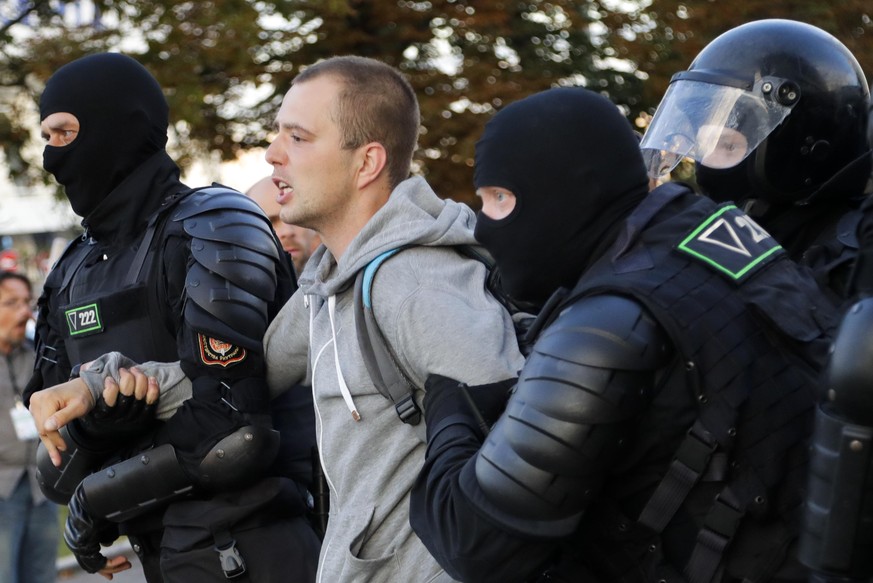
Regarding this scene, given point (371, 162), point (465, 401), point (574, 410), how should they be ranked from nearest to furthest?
point (574, 410)
point (465, 401)
point (371, 162)

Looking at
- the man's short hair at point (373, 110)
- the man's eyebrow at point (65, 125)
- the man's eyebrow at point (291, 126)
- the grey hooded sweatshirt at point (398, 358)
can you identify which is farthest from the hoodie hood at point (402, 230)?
the man's eyebrow at point (65, 125)

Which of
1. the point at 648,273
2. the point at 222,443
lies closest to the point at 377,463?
the point at 222,443

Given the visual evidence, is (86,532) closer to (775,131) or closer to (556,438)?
(556,438)

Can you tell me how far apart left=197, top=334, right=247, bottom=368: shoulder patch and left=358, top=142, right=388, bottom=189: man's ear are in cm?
58

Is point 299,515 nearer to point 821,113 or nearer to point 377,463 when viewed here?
point 377,463

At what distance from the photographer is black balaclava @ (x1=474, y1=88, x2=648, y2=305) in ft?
7.21

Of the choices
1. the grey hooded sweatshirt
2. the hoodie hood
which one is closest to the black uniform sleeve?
the grey hooded sweatshirt

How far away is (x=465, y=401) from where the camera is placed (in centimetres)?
240

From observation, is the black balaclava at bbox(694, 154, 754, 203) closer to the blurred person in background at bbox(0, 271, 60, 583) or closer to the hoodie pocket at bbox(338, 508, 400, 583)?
the hoodie pocket at bbox(338, 508, 400, 583)

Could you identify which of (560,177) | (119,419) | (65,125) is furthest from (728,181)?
(65,125)

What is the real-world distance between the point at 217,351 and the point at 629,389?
1488mm

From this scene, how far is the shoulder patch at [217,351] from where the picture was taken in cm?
315

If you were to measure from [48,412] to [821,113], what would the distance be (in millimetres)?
2250

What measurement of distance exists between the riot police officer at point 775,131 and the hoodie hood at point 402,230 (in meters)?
0.67
